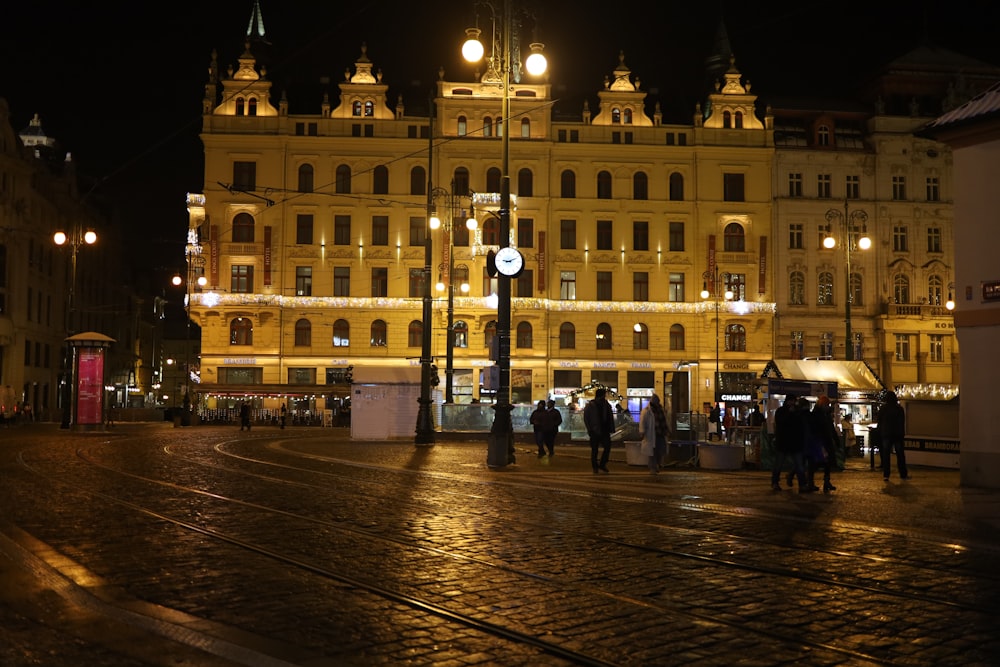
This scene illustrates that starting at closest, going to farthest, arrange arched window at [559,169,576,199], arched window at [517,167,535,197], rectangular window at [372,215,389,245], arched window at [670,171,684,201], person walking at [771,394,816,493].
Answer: person walking at [771,394,816,493]
rectangular window at [372,215,389,245]
arched window at [517,167,535,197]
arched window at [559,169,576,199]
arched window at [670,171,684,201]

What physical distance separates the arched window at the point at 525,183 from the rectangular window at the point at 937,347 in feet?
80.0

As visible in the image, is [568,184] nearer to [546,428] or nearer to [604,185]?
[604,185]

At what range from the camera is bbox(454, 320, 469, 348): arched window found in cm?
5888

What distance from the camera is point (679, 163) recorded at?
200 ft

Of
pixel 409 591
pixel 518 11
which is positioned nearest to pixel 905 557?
pixel 409 591

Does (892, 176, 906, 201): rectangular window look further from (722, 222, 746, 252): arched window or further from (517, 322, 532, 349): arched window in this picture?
(517, 322, 532, 349): arched window

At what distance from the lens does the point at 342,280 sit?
59625 mm

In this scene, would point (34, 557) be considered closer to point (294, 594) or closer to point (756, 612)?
point (294, 594)

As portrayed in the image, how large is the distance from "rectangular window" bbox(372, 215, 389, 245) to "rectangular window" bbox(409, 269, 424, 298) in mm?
2319

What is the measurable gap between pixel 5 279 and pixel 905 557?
61.2 m

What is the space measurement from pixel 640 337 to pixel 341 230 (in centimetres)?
1808

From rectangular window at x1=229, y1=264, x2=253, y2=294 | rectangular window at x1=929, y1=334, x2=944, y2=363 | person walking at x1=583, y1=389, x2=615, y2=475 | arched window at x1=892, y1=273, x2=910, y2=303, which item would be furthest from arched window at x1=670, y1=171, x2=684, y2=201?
person walking at x1=583, y1=389, x2=615, y2=475

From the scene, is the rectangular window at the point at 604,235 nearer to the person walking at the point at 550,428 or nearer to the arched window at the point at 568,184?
the arched window at the point at 568,184

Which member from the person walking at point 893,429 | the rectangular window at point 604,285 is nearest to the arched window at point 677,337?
the rectangular window at point 604,285
